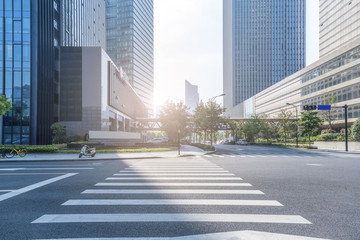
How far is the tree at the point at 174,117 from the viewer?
39.1 meters

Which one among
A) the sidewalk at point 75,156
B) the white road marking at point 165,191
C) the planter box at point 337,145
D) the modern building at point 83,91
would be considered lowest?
the planter box at point 337,145

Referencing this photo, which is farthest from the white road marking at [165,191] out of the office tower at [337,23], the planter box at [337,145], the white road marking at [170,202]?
the office tower at [337,23]

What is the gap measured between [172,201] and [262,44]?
15654 cm

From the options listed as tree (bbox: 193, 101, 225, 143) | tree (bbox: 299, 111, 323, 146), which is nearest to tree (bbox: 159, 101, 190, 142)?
tree (bbox: 193, 101, 225, 143)

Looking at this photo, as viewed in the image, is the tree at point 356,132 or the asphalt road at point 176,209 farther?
the tree at point 356,132

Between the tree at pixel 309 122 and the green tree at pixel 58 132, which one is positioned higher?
the tree at pixel 309 122

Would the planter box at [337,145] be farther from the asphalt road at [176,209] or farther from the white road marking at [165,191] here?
the white road marking at [165,191]

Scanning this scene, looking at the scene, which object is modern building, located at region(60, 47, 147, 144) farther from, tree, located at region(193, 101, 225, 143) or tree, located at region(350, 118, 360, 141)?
tree, located at region(350, 118, 360, 141)

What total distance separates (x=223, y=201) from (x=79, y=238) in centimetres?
359

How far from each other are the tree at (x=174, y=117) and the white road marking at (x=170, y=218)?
33870 millimetres

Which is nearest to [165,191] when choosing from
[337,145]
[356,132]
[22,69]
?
[356,132]

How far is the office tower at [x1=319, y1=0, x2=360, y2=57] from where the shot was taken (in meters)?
62.9

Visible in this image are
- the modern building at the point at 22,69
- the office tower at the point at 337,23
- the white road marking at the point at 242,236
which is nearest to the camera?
the white road marking at the point at 242,236

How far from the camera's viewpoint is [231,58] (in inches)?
5733
